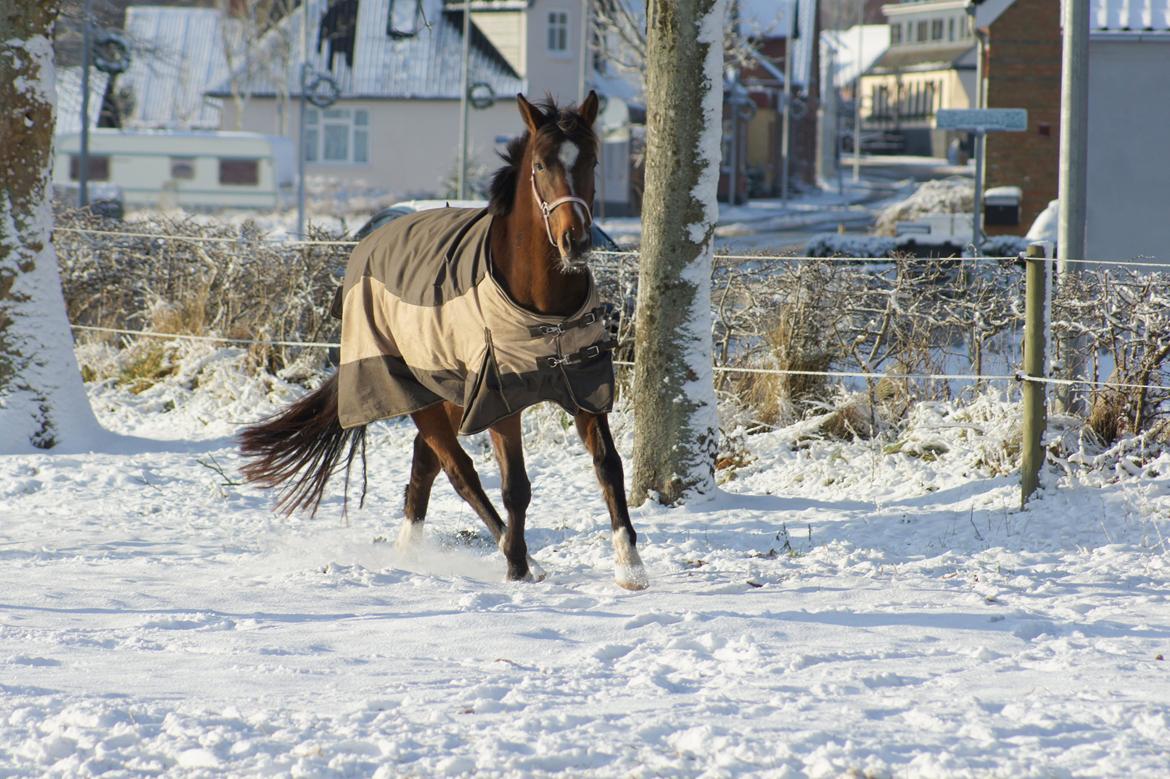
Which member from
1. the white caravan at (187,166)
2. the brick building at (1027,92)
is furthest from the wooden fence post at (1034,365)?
the white caravan at (187,166)

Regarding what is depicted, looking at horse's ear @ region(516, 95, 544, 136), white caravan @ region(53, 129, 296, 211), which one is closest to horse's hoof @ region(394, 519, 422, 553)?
horse's ear @ region(516, 95, 544, 136)

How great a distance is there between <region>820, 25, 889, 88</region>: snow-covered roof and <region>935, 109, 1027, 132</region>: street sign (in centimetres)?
7635

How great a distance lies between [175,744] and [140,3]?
6520 cm

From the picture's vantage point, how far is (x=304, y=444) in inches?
305

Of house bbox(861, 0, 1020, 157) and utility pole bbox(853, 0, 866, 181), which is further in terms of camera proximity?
house bbox(861, 0, 1020, 157)

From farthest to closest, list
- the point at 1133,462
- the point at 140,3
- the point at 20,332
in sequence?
the point at 140,3 → the point at 20,332 → the point at 1133,462

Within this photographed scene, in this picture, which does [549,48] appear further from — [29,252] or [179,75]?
[29,252]

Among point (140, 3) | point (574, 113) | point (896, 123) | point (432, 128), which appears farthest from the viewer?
point (896, 123)

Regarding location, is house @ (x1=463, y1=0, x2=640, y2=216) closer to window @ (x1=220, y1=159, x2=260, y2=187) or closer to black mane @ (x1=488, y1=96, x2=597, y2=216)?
window @ (x1=220, y1=159, x2=260, y2=187)

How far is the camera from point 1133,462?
768 centimetres

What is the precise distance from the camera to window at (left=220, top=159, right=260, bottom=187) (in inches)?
1613

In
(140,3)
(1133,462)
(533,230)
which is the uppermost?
(140,3)

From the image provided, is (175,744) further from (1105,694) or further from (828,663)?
(1105,694)

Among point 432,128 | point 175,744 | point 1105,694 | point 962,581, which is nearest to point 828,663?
point 1105,694
